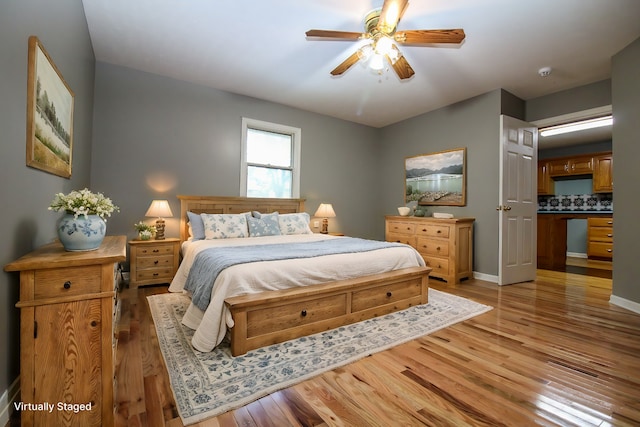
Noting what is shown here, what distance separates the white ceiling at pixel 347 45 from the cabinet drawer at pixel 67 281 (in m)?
2.31

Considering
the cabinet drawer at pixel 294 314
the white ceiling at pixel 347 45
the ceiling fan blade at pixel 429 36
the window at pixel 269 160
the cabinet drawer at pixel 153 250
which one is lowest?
the cabinet drawer at pixel 294 314

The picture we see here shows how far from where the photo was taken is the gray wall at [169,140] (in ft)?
11.4

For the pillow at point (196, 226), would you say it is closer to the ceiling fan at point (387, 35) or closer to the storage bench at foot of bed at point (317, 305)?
the storage bench at foot of bed at point (317, 305)

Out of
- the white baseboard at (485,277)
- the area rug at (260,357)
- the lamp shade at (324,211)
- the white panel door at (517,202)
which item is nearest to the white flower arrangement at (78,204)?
the area rug at (260,357)

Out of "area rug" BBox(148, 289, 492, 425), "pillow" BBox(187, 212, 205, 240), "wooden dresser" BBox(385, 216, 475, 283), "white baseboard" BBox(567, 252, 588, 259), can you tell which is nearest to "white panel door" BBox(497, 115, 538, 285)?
"wooden dresser" BBox(385, 216, 475, 283)

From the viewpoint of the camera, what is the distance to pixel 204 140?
4043 millimetres

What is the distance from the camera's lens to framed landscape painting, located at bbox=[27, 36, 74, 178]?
4.86 ft

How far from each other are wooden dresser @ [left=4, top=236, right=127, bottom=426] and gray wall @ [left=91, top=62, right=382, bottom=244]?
8.33 ft

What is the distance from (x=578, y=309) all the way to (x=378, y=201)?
3609 millimetres

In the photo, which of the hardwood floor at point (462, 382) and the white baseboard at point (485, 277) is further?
the white baseboard at point (485, 277)

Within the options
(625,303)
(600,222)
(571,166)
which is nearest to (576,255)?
(600,222)

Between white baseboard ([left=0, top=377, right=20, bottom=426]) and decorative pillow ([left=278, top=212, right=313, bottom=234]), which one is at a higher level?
decorative pillow ([left=278, top=212, right=313, bottom=234])

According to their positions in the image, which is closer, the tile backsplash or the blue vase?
the blue vase

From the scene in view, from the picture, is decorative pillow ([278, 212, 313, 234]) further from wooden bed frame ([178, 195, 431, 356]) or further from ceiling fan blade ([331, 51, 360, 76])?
ceiling fan blade ([331, 51, 360, 76])
